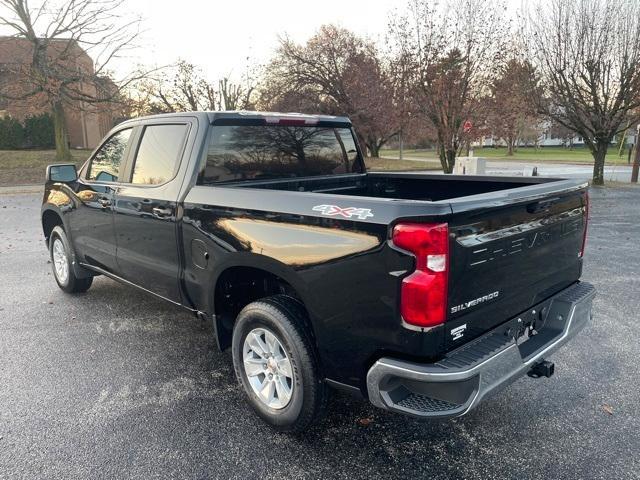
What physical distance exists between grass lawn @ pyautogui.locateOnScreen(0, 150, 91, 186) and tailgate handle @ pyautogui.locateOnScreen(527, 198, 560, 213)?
23.1 meters

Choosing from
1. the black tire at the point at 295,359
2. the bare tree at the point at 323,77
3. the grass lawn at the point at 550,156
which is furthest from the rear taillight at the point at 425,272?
the grass lawn at the point at 550,156

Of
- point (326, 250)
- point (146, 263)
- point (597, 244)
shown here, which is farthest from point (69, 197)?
point (597, 244)

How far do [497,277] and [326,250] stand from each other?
904mm

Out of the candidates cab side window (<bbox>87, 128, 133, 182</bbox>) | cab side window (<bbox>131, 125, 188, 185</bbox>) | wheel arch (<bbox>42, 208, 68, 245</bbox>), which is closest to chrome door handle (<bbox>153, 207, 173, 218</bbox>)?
cab side window (<bbox>131, 125, 188, 185</bbox>)

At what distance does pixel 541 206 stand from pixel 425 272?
3.34 ft

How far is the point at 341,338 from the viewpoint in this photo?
2545 mm

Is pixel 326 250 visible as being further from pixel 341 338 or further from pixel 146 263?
pixel 146 263

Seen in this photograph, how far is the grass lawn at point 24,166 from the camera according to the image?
21.6 metres

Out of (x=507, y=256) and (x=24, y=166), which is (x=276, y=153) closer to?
(x=507, y=256)

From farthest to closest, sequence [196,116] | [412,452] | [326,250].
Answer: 1. [196,116]
2. [412,452]
3. [326,250]

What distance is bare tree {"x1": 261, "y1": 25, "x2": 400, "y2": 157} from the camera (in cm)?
3106

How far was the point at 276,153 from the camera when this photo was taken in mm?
3943

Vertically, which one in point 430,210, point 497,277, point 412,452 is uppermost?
point 430,210

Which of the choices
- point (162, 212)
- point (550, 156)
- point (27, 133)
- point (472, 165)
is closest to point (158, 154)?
point (162, 212)
